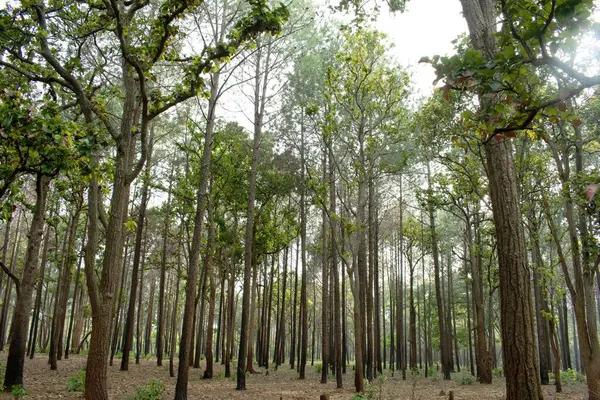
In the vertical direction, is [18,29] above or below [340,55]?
below

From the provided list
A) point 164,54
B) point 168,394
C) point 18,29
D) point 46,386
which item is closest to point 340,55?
point 164,54

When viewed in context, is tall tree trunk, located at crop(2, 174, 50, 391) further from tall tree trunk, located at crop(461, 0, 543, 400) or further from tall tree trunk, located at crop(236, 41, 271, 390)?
tall tree trunk, located at crop(461, 0, 543, 400)

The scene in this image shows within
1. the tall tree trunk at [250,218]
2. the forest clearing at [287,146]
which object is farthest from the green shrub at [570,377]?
the tall tree trunk at [250,218]

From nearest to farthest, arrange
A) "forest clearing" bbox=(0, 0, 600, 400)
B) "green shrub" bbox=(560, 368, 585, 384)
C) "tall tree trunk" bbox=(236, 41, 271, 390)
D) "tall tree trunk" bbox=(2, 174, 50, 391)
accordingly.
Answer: "forest clearing" bbox=(0, 0, 600, 400)
"tall tree trunk" bbox=(2, 174, 50, 391)
"tall tree trunk" bbox=(236, 41, 271, 390)
"green shrub" bbox=(560, 368, 585, 384)

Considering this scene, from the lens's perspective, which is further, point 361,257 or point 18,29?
point 361,257

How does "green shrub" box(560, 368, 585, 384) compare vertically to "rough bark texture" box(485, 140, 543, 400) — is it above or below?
below

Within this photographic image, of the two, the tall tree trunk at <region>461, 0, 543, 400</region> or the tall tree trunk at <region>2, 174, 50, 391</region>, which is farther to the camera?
the tall tree trunk at <region>2, 174, 50, 391</region>

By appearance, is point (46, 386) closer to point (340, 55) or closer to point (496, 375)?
point (340, 55)

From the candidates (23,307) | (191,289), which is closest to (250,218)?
(191,289)

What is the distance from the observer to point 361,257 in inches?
603

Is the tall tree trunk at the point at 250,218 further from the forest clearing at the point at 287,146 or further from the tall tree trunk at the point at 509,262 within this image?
the tall tree trunk at the point at 509,262

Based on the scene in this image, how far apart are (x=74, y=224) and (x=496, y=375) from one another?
2096 cm

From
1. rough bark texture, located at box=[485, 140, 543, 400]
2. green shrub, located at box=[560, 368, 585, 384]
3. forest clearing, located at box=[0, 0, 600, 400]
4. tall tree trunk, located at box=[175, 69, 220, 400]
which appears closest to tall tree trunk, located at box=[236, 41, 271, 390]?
forest clearing, located at box=[0, 0, 600, 400]

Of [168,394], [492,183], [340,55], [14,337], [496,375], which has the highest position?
[340,55]
